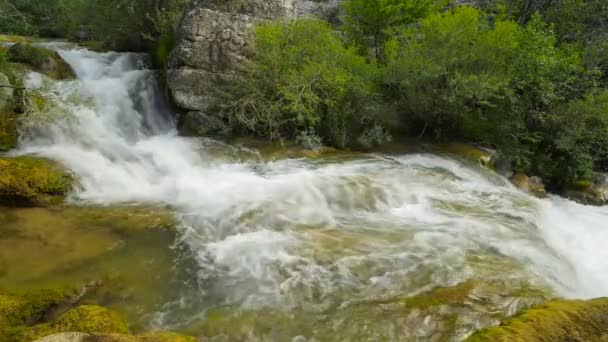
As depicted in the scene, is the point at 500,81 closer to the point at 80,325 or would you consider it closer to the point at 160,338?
the point at 160,338

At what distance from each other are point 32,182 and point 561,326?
28.0 feet

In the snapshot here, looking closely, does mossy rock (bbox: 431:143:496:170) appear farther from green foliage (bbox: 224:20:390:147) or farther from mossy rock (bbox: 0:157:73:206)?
mossy rock (bbox: 0:157:73:206)

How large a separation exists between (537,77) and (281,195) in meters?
9.50

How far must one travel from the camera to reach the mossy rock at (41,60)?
1163 cm

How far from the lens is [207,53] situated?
12.9m

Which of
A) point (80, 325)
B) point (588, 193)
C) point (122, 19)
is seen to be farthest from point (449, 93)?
point (122, 19)

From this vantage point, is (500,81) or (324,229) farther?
(500,81)

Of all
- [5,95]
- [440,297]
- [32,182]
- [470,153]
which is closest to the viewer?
[440,297]

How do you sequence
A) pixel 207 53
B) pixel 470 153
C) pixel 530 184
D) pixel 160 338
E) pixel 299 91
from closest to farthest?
1. pixel 160 338
2. pixel 530 184
3. pixel 299 91
4. pixel 470 153
5. pixel 207 53

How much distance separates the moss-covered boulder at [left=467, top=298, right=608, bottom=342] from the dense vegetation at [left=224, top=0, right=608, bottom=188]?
8.85m

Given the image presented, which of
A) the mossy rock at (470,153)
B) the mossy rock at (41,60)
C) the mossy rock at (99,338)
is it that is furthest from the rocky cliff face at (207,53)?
the mossy rock at (99,338)

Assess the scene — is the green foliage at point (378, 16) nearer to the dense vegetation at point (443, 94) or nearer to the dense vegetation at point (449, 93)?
the dense vegetation at point (443, 94)

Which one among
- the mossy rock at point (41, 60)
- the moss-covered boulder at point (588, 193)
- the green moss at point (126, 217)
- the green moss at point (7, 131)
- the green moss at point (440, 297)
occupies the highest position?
the mossy rock at point (41, 60)

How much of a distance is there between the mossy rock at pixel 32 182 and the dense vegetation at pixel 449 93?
5377mm
